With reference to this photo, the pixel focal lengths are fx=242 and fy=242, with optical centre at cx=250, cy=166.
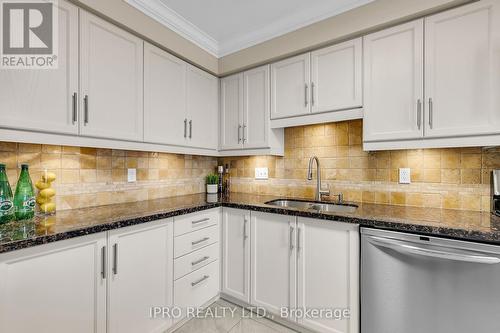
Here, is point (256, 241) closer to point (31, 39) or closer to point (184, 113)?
point (184, 113)

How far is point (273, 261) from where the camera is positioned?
72.9 inches

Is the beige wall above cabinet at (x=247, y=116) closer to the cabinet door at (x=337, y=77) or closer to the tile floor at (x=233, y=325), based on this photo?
the cabinet door at (x=337, y=77)

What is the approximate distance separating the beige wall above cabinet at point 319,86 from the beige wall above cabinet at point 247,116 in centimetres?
10

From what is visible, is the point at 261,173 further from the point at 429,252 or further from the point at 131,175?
the point at 429,252

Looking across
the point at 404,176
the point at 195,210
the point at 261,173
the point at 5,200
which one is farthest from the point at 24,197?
the point at 404,176

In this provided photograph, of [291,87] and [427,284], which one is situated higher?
[291,87]

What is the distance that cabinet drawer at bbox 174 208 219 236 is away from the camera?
177cm

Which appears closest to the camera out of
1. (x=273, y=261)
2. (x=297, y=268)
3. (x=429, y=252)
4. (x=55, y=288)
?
(x=55, y=288)

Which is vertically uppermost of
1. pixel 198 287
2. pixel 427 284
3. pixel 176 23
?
pixel 176 23

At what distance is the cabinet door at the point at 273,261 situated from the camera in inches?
69.6

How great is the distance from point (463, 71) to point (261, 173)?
5.78 ft

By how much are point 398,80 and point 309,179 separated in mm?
1019

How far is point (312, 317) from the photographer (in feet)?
5.54

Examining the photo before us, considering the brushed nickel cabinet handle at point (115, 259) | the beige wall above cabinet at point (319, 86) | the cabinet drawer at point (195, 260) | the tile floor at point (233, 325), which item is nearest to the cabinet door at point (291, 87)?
the beige wall above cabinet at point (319, 86)
